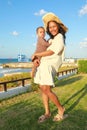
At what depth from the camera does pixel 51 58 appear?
17.5 feet

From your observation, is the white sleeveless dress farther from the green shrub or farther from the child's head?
the green shrub

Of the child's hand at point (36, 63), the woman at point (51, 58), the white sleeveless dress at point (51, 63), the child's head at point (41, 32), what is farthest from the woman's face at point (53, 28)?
the child's hand at point (36, 63)

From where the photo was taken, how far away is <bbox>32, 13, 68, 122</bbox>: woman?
17.2ft

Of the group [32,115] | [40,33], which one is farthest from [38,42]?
[32,115]

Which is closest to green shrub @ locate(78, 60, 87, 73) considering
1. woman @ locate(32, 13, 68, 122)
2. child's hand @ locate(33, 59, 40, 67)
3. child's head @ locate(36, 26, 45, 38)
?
child's head @ locate(36, 26, 45, 38)

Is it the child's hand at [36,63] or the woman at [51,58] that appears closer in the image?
the woman at [51,58]

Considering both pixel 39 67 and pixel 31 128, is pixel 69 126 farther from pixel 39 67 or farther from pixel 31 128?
pixel 39 67

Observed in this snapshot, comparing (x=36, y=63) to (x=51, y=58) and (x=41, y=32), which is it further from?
(x=41, y=32)

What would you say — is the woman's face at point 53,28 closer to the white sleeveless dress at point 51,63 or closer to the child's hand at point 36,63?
the white sleeveless dress at point 51,63

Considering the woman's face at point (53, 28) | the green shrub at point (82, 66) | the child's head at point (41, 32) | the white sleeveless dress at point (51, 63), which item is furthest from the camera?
the green shrub at point (82, 66)

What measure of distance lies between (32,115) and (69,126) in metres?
1.25

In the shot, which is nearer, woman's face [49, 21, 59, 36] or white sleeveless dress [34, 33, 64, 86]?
white sleeveless dress [34, 33, 64, 86]

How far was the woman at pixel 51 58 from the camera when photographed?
5.24m

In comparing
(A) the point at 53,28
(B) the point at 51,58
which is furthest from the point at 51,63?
(A) the point at 53,28
